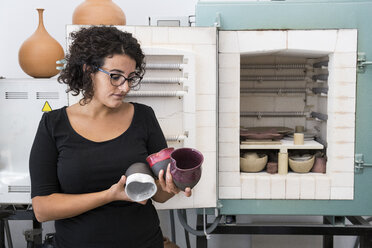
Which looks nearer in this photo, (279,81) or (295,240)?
(279,81)

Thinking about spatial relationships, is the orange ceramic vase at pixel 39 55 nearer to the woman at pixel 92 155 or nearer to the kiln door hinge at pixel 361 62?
the woman at pixel 92 155

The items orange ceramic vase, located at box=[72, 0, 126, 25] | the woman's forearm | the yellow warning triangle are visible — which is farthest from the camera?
the yellow warning triangle

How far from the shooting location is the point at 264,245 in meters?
2.79

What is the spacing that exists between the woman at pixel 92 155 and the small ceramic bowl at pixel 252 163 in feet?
2.82

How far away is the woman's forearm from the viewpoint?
119 centimetres

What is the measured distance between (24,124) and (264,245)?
67.3 inches

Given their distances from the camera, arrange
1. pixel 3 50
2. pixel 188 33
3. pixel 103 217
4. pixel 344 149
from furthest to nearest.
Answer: pixel 3 50
pixel 344 149
pixel 188 33
pixel 103 217

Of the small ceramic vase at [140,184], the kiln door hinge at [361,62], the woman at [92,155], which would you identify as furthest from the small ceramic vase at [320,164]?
the small ceramic vase at [140,184]

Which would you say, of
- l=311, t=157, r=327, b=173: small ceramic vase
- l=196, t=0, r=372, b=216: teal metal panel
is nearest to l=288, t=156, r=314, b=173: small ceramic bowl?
l=311, t=157, r=327, b=173: small ceramic vase

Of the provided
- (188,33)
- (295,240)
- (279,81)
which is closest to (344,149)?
(279,81)

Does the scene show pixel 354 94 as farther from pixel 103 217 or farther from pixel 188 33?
pixel 103 217

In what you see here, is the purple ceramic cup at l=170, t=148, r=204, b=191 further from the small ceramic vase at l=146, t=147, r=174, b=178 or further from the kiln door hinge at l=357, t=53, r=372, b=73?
the kiln door hinge at l=357, t=53, r=372, b=73

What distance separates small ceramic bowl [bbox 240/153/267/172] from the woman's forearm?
1020 mm

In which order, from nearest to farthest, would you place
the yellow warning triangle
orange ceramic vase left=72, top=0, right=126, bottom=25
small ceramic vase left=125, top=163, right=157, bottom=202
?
small ceramic vase left=125, top=163, right=157, bottom=202
orange ceramic vase left=72, top=0, right=126, bottom=25
the yellow warning triangle
